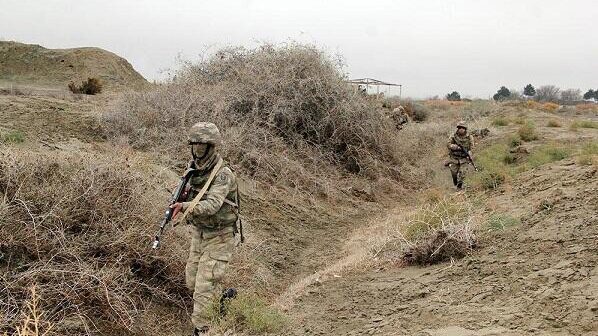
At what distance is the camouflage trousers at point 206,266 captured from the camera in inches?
195

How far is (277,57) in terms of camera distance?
13.5 m

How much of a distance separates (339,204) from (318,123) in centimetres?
274

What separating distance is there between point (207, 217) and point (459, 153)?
7785 mm

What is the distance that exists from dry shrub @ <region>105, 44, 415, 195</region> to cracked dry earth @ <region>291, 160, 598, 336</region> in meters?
4.74

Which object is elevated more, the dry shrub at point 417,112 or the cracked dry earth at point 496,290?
the dry shrub at point 417,112

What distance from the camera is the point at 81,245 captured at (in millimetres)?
5117

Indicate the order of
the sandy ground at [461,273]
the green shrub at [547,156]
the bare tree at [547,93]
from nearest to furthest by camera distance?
the sandy ground at [461,273]
the green shrub at [547,156]
the bare tree at [547,93]

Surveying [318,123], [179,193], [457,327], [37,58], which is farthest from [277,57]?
[37,58]

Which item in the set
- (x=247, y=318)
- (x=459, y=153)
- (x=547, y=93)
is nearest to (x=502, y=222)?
(x=247, y=318)

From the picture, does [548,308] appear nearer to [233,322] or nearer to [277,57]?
[233,322]

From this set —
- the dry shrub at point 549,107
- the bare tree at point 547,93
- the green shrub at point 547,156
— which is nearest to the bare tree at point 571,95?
the bare tree at point 547,93

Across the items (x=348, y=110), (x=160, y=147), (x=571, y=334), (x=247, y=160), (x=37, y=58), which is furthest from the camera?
Result: (x=37, y=58)

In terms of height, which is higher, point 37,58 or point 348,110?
point 37,58

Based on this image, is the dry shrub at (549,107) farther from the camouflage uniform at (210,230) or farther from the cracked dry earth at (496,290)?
the camouflage uniform at (210,230)
